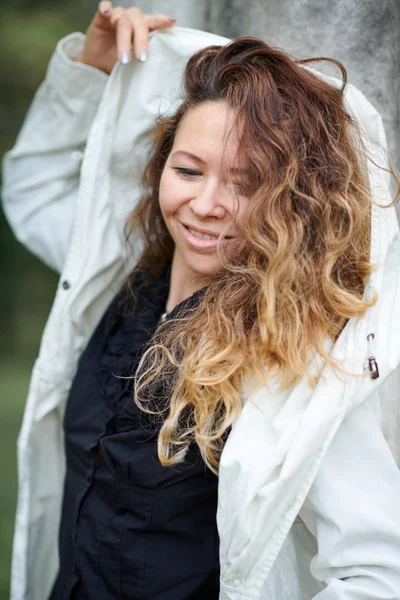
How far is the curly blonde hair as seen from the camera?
1.46 meters

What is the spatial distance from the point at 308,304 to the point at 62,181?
3.81ft

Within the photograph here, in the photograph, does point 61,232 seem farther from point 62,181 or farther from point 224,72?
point 224,72

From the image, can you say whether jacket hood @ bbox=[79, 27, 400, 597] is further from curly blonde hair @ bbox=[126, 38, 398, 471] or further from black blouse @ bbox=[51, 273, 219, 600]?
black blouse @ bbox=[51, 273, 219, 600]

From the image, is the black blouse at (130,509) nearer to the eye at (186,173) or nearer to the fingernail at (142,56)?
the eye at (186,173)

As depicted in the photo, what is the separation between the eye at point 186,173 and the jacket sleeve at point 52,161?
68 cm

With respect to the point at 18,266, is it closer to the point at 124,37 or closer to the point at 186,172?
the point at 124,37

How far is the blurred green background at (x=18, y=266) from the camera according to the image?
3.90m

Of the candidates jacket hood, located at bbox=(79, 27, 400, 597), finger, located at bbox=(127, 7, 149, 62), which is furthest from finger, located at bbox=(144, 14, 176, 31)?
jacket hood, located at bbox=(79, 27, 400, 597)

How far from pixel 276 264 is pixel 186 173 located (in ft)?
1.20

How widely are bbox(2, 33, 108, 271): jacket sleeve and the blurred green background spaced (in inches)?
71.5

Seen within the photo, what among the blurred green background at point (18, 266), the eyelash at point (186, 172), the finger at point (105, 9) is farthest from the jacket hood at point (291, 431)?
the blurred green background at point (18, 266)

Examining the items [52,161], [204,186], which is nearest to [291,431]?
[204,186]

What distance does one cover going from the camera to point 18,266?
14.6ft

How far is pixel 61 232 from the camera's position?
2275mm
